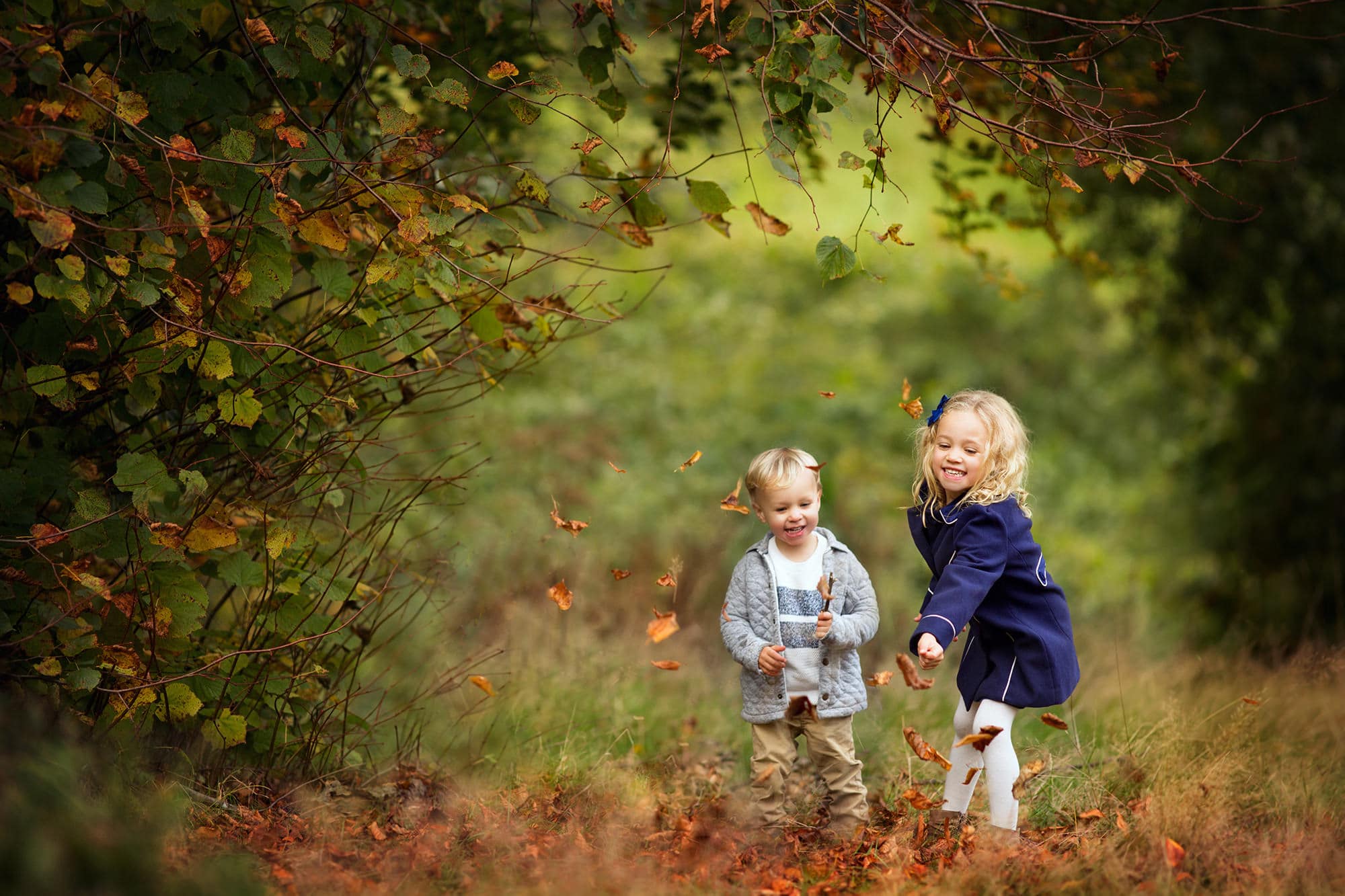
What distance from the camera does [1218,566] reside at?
25.2 ft

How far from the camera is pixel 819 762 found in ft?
11.5

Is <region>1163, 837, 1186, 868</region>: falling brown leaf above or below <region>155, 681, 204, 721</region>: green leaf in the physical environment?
above

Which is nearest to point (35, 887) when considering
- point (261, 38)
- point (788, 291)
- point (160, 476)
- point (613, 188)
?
point (160, 476)

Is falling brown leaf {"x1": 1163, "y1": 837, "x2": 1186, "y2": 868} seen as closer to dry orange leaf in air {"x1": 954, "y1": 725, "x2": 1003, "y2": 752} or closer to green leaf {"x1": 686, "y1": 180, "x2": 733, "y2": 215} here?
dry orange leaf in air {"x1": 954, "y1": 725, "x2": 1003, "y2": 752}

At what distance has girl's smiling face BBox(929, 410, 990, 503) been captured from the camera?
327 cm

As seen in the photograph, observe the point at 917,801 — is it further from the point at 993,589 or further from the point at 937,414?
the point at 937,414

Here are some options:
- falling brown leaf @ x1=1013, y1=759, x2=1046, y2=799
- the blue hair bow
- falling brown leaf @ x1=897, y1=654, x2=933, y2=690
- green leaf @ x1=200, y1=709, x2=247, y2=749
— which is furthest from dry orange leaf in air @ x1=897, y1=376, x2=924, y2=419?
green leaf @ x1=200, y1=709, x2=247, y2=749

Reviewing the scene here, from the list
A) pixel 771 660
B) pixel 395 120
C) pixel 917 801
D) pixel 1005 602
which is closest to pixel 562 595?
pixel 771 660

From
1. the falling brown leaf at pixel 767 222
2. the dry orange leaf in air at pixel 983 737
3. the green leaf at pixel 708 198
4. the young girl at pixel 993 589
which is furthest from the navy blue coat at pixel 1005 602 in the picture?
the green leaf at pixel 708 198

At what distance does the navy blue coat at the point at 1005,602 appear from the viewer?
3.13m

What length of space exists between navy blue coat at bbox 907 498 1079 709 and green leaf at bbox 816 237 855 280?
82cm

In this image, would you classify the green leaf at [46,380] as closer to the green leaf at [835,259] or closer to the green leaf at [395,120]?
the green leaf at [395,120]

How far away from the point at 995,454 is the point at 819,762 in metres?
1.12

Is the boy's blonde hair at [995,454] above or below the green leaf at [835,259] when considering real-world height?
below
